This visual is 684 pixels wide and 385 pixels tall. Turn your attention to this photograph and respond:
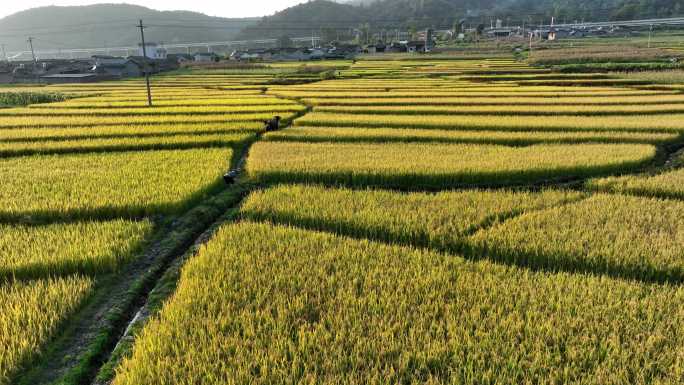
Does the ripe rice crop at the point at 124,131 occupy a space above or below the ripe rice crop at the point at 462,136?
above

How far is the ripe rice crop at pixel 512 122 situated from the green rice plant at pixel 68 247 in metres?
8.30

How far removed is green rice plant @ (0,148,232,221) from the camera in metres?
5.71

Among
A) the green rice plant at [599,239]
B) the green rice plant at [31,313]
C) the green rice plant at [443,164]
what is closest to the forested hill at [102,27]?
the green rice plant at [443,164]

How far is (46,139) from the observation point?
34.4 ft

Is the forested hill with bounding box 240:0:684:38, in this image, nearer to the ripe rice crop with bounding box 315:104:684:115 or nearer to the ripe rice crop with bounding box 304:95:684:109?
the ripe rice crop with bounding box 304:95:684:109

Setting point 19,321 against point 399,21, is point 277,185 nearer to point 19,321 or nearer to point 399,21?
point 19,321

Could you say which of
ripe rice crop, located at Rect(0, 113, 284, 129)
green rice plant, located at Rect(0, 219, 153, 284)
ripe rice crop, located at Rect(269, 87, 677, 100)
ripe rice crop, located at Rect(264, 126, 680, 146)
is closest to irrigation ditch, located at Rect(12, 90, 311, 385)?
green rice plant, located at Rect(0, 219, 153, 284)

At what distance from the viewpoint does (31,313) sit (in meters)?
3.29

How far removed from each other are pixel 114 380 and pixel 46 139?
1020 centimetres

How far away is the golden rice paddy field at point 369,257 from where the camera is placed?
2771 millimetres

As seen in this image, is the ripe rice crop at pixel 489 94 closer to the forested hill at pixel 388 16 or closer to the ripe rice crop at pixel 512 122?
the ripe rice crop at pixel 512 122

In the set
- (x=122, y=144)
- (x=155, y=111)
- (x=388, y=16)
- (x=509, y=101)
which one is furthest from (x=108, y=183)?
(x=388, y=16)

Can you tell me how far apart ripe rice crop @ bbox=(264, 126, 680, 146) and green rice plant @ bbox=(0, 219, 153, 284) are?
6.10 metres

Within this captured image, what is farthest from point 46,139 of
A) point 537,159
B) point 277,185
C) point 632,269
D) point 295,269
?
point 632,269
